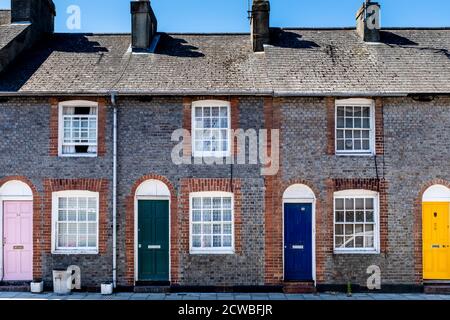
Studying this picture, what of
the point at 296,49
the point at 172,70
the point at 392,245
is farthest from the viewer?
the point at 296,49

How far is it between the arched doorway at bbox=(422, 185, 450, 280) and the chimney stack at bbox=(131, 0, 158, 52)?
427 inches

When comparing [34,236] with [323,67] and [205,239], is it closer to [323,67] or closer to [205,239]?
[205,239]

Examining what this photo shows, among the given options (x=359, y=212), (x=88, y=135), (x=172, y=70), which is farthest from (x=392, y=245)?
(x=88, y=135)

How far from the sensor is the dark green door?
39.5 feet

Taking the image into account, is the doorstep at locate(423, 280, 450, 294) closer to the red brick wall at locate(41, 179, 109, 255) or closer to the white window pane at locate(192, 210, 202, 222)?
the white window pane at locate(192, 210, 202, 222)

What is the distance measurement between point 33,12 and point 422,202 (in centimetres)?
1538

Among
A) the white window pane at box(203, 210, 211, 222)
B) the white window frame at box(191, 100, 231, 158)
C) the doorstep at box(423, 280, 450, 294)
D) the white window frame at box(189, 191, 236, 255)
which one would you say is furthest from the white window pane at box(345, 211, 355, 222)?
the white window pane at box(203, 210, 211, 222)

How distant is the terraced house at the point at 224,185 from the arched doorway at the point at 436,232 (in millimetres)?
42

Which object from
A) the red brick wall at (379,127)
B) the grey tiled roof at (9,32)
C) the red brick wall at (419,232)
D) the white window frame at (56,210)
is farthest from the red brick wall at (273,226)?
the grey tiled roof at (9,32)

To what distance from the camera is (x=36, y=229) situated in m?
12.0

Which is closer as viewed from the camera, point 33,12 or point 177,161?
point 177,161

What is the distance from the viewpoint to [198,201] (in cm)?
1223

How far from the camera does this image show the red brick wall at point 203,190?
39.3ft

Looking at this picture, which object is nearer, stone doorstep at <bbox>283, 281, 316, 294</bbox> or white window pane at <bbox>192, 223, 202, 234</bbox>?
stone doorstep at <bbox>283, 281, 316, 294</bbox>
